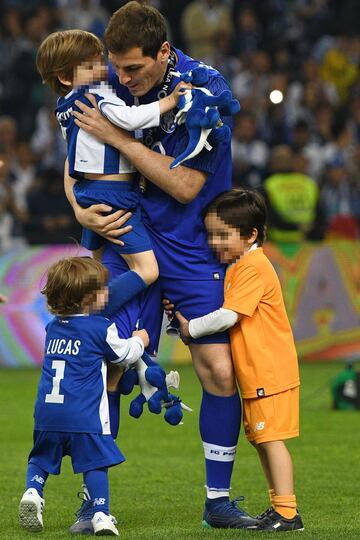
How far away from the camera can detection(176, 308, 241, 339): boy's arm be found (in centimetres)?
587

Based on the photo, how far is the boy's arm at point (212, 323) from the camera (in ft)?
19.2

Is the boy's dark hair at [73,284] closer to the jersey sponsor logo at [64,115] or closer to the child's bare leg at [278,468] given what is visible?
the jersey sponsor logo at [64,115]

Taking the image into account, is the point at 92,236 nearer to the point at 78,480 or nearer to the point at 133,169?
the point at 133,169

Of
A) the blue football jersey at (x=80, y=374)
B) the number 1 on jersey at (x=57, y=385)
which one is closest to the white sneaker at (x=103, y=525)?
the blue football jersey at (x=80, y=374)

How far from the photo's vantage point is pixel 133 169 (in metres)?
5.94

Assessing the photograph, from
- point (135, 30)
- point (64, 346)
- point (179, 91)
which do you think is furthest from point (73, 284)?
point (135, 30)

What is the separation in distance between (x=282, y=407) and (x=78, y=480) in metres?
2.24

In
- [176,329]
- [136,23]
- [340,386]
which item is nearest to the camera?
[136,23]

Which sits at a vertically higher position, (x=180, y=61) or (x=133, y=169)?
(x=180, y=61)

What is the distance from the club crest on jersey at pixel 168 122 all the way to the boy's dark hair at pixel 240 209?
1.27 ft

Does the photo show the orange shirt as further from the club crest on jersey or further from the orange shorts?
the club crest on jersey

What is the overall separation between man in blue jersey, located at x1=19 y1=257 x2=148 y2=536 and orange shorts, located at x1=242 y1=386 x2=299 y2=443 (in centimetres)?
58

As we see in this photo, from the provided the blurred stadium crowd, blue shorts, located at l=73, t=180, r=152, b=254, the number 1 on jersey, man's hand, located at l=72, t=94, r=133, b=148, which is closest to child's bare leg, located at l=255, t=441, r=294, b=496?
the number 1 on jersey

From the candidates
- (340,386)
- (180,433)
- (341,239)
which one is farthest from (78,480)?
(341,239)
